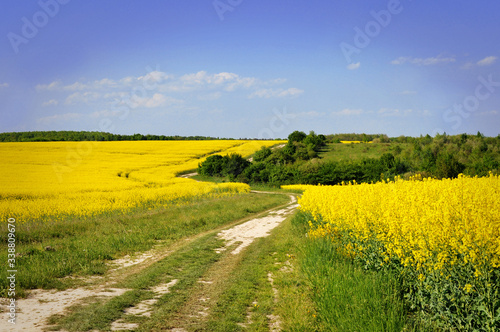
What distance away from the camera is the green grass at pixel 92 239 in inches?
325

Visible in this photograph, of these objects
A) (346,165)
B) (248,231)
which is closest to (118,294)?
(248,231)

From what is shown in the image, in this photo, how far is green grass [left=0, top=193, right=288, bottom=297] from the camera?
27.1ft

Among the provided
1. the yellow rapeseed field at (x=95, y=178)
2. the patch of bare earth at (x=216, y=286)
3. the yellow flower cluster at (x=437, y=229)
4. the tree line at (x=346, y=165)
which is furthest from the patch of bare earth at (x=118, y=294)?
the tree line at (x=346, y=165)

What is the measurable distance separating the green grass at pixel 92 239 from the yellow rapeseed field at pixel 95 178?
288 centimetres

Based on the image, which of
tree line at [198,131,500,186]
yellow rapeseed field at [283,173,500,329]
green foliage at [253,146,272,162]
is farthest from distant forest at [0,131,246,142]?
yellow rapeseed field at [283,173,500,329]

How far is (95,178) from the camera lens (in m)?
33.9

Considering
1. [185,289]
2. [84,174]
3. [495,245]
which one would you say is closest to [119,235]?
[185,289]

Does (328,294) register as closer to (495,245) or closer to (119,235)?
(495,245)

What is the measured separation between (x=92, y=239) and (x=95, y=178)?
2358 cm

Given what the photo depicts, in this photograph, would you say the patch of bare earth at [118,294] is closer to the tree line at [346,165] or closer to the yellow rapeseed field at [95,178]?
the yellow rapeseed field at [95,178]

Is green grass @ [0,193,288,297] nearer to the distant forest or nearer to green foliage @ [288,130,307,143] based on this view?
green foliage @ [288,130,307,143]

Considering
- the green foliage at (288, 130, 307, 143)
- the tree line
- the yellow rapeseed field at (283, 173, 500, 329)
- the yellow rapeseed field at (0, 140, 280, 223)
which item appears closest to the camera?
the yellow rapeseed field at (283, 173, 500, 329)

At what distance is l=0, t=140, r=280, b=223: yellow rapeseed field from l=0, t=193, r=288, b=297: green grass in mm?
2878

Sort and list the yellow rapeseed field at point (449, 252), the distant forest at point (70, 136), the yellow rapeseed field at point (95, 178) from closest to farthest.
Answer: the yellow rapeseed field at point (449, 252) < the yellow rapeseed field at point (95, 178) < the distant forest at point (70, 136)
